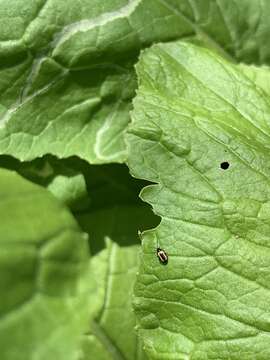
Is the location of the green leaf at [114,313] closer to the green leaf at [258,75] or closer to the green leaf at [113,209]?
the green leaf at [113,209]

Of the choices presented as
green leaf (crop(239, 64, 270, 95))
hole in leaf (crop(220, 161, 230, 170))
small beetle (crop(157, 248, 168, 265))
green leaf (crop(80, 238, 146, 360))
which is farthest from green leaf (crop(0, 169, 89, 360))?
green leaf (crop(239, 64, 270, 95))

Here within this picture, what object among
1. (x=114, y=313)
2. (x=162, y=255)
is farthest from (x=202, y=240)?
(x=114, y=313)

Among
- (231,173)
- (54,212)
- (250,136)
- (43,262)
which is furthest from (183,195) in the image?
(43,262)

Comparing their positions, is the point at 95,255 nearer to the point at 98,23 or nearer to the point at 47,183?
the point at 47,183

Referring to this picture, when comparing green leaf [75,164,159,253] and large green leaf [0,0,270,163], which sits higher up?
large green leaf [0,0,270,163]

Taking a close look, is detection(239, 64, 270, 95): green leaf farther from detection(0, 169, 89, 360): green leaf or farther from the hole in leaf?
detection(0, 169, 89, 360): green leaf
